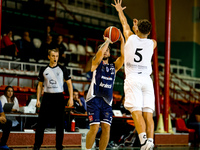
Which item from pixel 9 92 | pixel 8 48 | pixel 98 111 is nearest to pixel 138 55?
pixel 98 111

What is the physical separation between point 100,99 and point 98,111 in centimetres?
18

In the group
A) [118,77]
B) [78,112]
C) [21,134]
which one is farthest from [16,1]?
[21,134]

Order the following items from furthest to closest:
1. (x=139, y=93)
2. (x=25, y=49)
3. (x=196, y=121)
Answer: (x=25, y=49)
(x=196, y=121)
(x=139, y=93)

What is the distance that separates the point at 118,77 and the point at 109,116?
8.66 m

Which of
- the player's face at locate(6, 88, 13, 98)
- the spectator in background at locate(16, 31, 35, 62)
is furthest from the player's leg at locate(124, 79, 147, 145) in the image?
the spectator in background at locate(16, 31, 35, 62)

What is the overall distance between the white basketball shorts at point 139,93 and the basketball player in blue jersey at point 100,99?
1.61ft

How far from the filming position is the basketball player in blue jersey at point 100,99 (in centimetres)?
488

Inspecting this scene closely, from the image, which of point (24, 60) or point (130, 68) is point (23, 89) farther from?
point (130, 68)

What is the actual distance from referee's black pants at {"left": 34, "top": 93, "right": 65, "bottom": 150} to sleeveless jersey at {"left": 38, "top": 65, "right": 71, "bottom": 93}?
9 cm

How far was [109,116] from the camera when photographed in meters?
4.99

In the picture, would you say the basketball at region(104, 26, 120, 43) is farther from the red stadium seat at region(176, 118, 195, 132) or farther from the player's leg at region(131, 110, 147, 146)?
the red stadium seat at region(176, 118, 195, 132)

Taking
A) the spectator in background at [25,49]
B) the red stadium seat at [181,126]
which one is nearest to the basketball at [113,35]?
the red stadium seat at [181,126]

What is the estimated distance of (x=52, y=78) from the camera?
19.7 feet

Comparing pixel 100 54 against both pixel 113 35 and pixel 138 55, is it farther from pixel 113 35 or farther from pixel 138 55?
pixel 138 55
